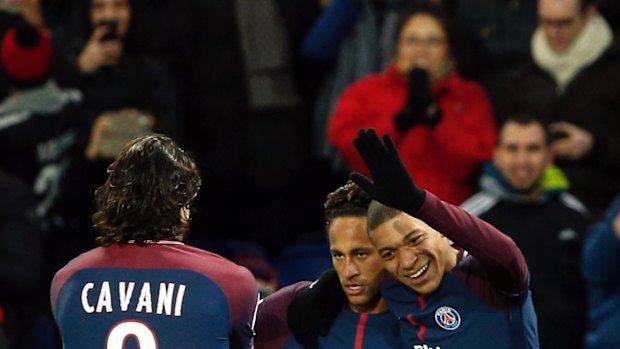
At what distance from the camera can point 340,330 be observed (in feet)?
16.1

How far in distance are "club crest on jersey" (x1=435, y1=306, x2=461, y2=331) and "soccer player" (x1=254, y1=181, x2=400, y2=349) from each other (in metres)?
0.17

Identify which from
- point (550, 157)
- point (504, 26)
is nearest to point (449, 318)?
point (550, 157)

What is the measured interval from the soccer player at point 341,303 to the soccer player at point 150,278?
364 millimetres

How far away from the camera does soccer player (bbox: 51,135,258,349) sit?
14.4ft

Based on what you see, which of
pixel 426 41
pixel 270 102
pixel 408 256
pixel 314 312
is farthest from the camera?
pixel 270 102

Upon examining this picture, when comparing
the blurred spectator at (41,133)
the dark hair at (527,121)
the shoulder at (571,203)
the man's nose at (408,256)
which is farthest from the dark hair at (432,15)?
the man's nose at (408,256)

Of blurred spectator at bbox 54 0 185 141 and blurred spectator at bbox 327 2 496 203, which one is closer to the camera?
blurred spectator at bbox 327 2 496 203

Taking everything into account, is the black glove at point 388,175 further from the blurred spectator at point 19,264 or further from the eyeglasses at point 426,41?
the blurred spectator at point 19,264

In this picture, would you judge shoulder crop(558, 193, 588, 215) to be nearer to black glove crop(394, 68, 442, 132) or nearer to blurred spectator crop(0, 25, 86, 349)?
black glove crop(394, 68, 442, 132)

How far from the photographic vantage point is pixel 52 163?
323 inches

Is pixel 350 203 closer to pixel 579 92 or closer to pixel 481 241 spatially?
pixel 481 241

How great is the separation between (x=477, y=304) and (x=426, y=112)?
9.42ft

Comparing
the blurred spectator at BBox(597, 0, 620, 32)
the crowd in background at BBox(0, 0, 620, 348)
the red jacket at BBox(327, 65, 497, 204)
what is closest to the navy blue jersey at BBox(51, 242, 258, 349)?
the crowd in background at BBox(0, 0, 620, 348)

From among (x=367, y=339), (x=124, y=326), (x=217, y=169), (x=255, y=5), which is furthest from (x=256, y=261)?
(x=124, y=326)
